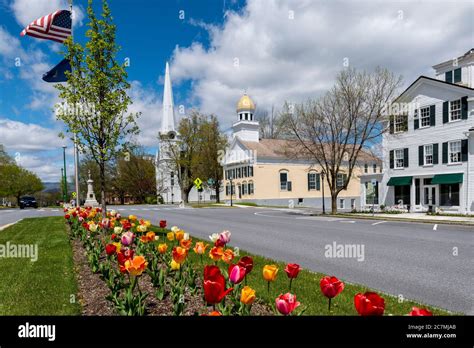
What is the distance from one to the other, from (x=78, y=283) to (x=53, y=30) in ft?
26.6

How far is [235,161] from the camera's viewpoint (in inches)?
1876

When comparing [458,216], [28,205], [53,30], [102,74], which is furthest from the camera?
[28,205]

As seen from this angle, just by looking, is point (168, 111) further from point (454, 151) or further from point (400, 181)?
point (454, 151)

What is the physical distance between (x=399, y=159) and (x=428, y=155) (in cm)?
246

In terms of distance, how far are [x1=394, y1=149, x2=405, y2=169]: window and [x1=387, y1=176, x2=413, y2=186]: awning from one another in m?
1.04

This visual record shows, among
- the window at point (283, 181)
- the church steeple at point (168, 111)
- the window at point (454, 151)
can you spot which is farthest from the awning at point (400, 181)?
the church steeple at point (168, 111)

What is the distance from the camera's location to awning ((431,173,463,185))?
71.1 ft

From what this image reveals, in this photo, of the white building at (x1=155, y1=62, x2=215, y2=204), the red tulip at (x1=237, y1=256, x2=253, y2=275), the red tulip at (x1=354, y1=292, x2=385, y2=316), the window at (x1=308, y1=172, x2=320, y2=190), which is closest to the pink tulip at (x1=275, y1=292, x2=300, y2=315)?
the red tulip at (x1=354, y1=292, x2=385, y2=316)

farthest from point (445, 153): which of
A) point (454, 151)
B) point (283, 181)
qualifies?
point (283, 181)

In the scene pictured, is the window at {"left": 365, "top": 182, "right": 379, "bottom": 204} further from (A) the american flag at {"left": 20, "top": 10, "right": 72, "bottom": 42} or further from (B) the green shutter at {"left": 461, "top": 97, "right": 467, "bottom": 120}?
(A) the american flag at {"left": 20, "top": 10, "right": 72, "bottom": 42}

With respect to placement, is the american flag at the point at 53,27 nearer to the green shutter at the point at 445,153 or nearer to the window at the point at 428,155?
the green shutter at the point at 445,153
